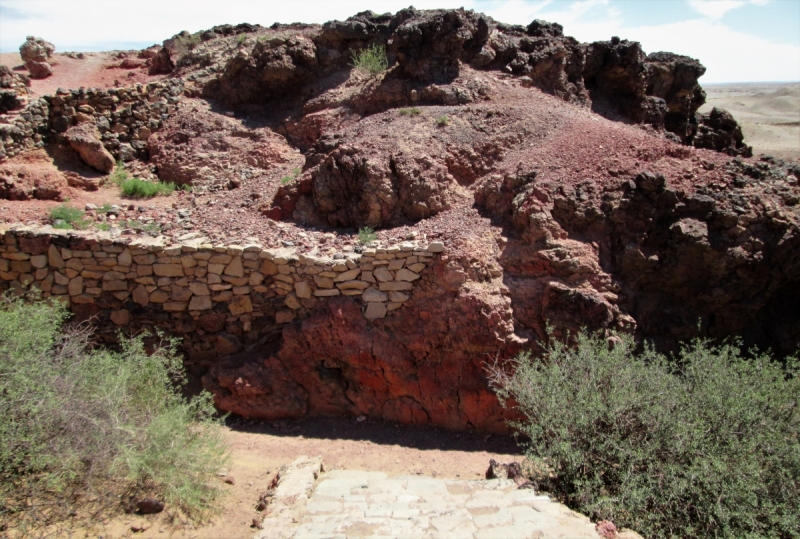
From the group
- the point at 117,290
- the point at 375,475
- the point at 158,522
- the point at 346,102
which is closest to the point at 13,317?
the point at 117,290

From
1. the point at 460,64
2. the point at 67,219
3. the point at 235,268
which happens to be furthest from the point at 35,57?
the point at 460,64

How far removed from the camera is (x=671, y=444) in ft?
13.7

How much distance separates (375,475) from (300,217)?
12.1 ft

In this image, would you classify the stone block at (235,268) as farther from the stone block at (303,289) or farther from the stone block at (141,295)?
the stone block at (141,295)

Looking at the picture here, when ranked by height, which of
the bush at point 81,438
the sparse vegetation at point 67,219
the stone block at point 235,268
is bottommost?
the bush at point 81,438

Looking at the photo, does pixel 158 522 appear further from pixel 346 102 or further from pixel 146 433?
pixel 346 102

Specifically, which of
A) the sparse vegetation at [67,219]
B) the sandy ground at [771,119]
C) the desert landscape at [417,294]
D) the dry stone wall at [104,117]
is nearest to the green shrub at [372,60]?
the desert landscape at [417,294]

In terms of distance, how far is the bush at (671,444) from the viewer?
12.8 ft

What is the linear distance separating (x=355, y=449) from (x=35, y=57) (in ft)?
34.8

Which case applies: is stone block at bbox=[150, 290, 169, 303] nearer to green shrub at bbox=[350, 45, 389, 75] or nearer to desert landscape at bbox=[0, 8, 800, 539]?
desert landscape at bbox=[0, 8, 800, 539]

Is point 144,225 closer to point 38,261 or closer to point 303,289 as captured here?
point 38,261

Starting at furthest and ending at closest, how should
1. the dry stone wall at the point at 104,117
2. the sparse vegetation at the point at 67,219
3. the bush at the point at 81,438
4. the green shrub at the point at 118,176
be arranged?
the green shrub at the point at 118,176
the dry stone wall at the point at 104,117
the sparse vegetation at the point at 67,219
the bush at the point at 81,438

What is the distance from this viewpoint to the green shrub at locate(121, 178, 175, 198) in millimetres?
8305

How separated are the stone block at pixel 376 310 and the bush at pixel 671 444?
6.23ft
